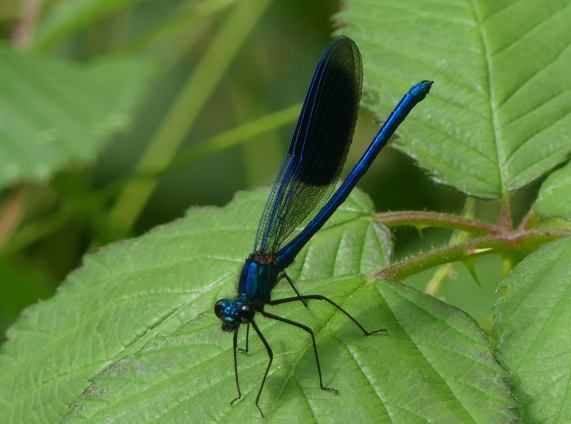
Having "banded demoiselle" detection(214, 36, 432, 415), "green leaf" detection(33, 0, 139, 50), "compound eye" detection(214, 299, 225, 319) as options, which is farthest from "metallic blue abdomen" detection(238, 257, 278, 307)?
"green leaf" detection(33, 0, 139, 50)

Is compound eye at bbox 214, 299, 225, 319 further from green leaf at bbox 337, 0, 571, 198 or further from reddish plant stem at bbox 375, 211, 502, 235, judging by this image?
green leaf at bbox 337, 0, 571, 198

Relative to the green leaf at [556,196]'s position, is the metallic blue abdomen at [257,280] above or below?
below

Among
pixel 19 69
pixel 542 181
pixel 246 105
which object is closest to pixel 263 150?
pixel 246 105

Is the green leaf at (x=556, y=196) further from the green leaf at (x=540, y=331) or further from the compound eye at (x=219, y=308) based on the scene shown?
the compound eye at (x=219, y=308)

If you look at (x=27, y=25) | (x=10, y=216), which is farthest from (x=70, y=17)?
(x=10, y=216)

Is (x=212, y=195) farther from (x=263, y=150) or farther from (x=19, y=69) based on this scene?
(x=19, y=69)

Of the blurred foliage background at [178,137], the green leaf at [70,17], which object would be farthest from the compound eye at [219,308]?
the green leaf at [70,17]
